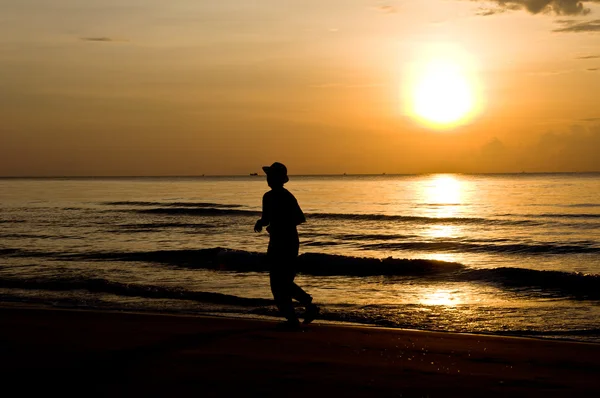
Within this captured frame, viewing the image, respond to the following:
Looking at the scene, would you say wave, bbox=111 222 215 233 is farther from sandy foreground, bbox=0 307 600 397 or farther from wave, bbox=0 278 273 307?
sandy foreground, bbox=0 307 600 397

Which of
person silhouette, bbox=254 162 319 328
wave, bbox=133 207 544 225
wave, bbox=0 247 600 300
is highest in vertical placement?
person silhouette, bbox=254 162 319 328

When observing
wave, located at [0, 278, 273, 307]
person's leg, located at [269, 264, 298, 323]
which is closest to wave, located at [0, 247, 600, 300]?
wave, located at [0, 278, 273, 307]

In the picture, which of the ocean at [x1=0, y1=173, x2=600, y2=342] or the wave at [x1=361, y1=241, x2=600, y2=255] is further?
the wave at [x1=361, y1=241, x2=600, y2=255]

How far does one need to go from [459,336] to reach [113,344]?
417cm

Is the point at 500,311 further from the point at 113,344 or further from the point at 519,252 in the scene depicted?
the point at 519,252

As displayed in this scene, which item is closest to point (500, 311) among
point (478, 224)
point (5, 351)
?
point (5, 351)

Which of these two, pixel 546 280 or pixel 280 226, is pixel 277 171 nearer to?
pixel 280 226

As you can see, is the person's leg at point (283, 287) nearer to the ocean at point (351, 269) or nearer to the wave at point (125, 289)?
the ocean at point (351, 269)

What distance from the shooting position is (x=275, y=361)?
21.8 feet

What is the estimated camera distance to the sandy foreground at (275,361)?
5738 mm

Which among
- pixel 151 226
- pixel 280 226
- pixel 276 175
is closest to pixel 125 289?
pixel 280 226

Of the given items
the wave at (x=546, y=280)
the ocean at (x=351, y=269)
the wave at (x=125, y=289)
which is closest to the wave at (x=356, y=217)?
the ocean at (x=351, y=269)

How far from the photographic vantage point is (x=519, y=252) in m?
23.1

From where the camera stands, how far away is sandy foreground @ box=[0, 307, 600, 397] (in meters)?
5.74
